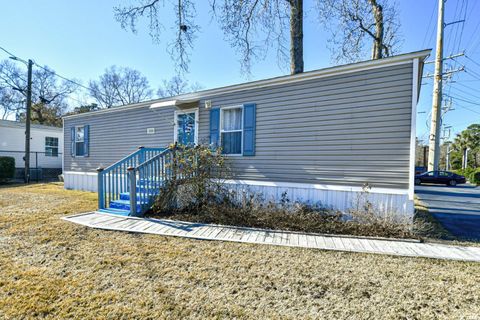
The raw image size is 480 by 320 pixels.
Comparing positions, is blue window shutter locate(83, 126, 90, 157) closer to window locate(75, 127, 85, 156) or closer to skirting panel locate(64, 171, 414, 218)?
window locate(75, 127, 85, 156)

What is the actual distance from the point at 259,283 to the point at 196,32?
9842 mm

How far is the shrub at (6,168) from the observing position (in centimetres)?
1242

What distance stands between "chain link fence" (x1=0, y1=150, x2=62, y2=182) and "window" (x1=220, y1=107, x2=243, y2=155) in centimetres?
1326

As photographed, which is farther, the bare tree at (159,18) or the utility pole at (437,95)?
the utility pole at (437,95)

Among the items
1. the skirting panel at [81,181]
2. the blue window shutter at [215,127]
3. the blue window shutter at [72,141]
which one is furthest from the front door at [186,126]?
the blue window shutter at [72,141]

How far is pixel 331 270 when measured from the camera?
3.03 m

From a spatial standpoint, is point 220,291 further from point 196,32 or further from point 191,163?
point 196,32

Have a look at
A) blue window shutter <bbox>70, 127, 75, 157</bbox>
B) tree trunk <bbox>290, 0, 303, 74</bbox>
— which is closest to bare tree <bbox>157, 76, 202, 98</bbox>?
blue window shutter <bbox>70, 127, 75, 157</bbox>

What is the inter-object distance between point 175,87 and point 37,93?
49.8 feet

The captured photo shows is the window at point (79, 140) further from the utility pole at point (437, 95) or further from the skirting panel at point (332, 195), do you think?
the utility pole at point (437, 95)

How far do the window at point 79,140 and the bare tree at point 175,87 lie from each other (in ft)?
63.4

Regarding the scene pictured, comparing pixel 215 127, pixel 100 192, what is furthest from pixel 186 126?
pixel 100 192

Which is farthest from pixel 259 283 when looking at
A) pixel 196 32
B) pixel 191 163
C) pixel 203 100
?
pixel 196 32

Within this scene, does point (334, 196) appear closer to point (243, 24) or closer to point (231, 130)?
point (231, 130)
